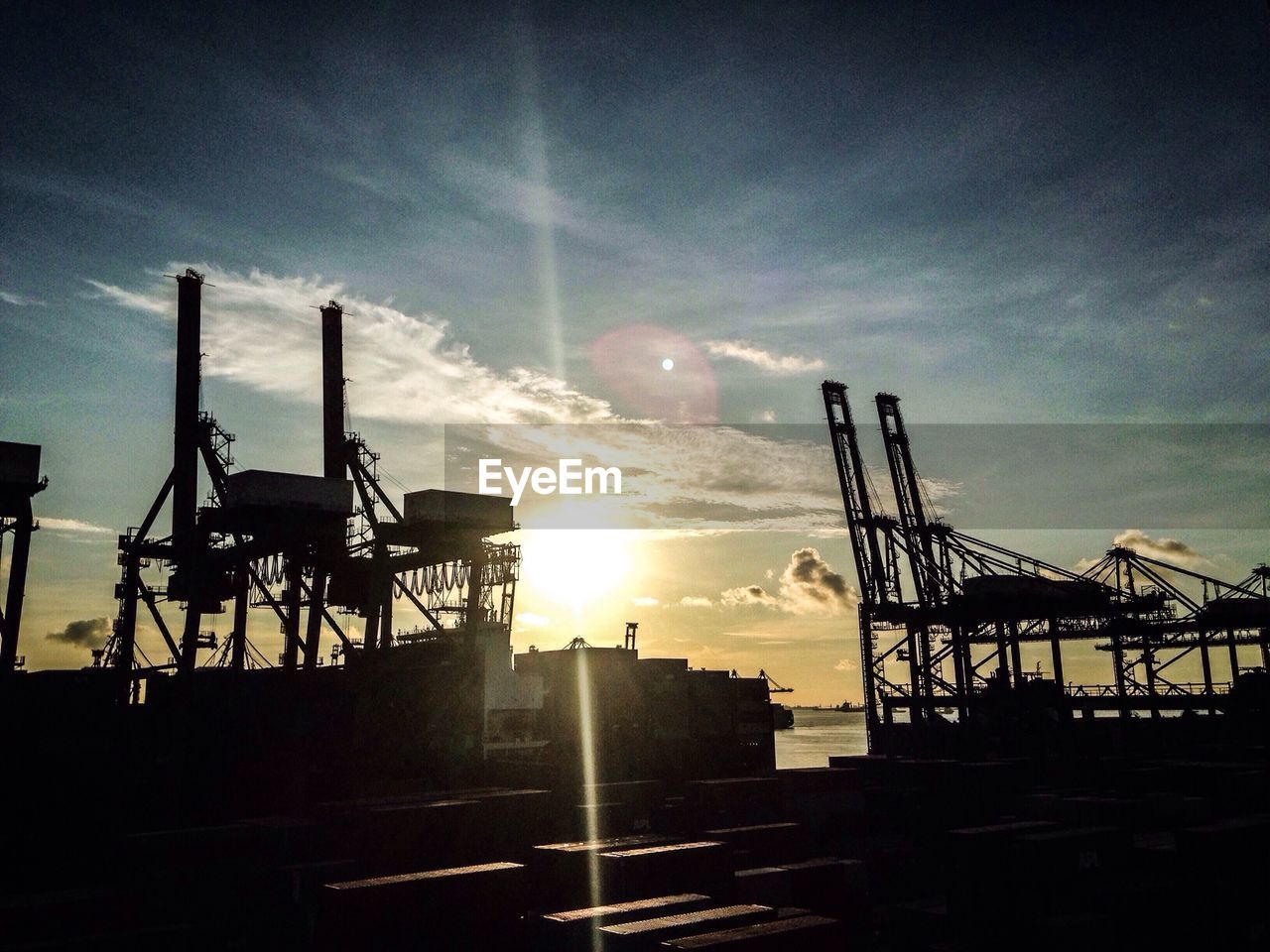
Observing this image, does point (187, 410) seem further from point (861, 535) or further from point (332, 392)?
point (861, 535)

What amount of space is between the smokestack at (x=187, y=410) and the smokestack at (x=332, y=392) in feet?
27.3

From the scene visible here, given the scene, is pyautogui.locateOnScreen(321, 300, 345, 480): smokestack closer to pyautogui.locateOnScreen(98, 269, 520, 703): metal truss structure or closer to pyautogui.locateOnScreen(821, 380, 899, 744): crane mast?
pyautogui.locateOnScreen(98, 269, 520, 703): metal truss structure

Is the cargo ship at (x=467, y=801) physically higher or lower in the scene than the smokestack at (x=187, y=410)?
lower

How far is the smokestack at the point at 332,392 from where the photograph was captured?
60.1 metres

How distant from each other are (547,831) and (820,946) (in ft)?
45.1

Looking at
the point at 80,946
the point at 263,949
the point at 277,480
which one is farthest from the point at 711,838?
the point at 277,480

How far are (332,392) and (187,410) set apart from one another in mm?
9554

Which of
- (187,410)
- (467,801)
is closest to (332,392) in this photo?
(187,410)

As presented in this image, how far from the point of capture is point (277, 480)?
48312 mm

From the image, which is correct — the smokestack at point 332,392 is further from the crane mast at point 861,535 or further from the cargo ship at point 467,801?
the crane mast at point 861,535

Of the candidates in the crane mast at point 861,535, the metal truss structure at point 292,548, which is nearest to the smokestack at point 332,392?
the metal truss structure at point 292,548

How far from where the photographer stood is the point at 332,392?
61.8 meters

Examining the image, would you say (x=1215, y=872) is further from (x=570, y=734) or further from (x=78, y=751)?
(x=78, y=751)

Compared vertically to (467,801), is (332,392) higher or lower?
higher
